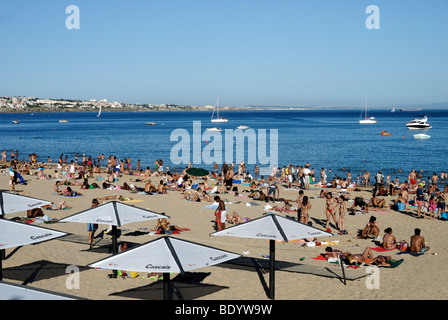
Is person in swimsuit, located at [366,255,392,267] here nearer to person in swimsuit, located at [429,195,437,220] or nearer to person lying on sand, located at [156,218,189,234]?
person lying on sand, located at [156,218,189,234]

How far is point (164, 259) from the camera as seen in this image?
300 inches

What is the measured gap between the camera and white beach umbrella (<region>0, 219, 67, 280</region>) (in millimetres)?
9023

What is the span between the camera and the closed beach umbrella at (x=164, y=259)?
24.8 ft

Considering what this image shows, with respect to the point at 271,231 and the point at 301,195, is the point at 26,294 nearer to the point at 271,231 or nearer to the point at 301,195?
the point at 271,231

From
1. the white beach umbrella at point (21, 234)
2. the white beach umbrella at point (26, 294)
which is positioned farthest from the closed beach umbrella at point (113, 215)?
the white beach umbrella at point (26, 294)

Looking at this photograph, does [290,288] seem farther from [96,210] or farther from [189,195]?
[189,195]

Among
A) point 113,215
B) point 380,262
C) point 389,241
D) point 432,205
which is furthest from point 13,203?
point 432,205

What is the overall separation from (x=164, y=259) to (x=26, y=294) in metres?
2.74

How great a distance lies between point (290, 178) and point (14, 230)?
841 inches

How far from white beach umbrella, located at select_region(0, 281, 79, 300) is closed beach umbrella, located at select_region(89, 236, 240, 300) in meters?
2.16

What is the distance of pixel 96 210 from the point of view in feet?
37.9

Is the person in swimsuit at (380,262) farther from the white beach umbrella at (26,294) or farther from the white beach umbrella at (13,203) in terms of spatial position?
the white beach umbrella at (13,203)

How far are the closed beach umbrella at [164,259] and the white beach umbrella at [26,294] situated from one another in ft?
7.08

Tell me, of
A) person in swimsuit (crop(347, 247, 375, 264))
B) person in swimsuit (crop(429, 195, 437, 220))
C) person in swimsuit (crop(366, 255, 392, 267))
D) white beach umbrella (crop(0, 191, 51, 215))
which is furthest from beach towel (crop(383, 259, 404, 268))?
white beach umbrella (crop(0, 191, 51, 215))
